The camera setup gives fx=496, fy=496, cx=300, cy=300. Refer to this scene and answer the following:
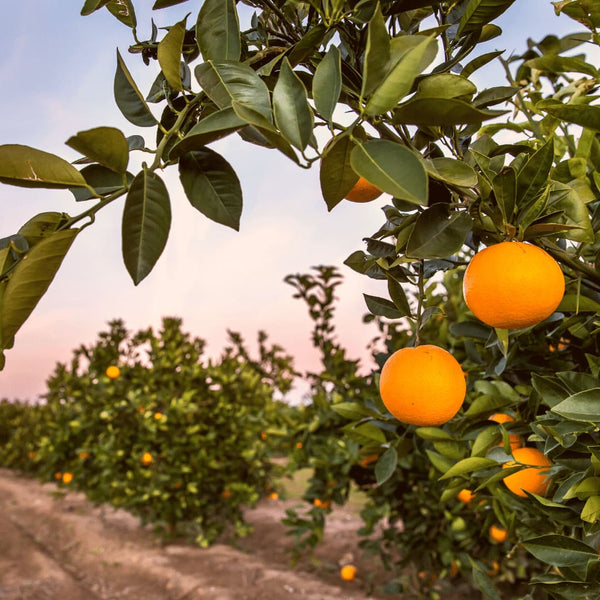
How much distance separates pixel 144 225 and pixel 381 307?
0.49 m

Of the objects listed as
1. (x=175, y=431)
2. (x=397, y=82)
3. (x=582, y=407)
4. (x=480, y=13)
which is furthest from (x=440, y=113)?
(x=175, y=431)

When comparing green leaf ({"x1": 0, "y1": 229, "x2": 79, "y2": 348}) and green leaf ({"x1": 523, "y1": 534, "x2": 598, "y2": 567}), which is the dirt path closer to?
green leaf ({"x1": 523, "y1": 534, "x2": 598, "y2": 567})

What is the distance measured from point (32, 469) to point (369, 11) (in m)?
9.77

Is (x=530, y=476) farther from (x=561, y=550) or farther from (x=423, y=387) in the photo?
(x=423, y=387)

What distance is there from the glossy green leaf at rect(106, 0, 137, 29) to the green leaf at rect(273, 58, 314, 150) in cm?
38

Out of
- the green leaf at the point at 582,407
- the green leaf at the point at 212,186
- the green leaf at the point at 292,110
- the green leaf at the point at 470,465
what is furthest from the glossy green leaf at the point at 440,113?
the green leaf at the point at 470,465

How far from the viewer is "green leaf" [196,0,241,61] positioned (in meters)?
0.63

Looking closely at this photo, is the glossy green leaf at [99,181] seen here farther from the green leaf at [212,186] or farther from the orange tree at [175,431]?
the orange tree at [175,431]

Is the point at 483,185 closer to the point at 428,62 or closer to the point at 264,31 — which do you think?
the point at 428,62

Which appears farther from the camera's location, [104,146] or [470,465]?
[470,465]

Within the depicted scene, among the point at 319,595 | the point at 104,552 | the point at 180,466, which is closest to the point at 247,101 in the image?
the point at 319,595

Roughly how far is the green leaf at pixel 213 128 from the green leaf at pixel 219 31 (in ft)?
0.46

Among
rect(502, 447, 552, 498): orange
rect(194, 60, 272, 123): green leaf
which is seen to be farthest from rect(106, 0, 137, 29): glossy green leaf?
rect(502, 447, 552, 498): orange

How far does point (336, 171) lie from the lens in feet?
1.90
